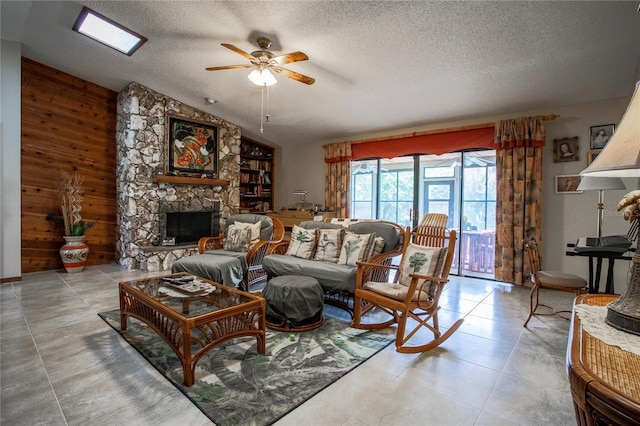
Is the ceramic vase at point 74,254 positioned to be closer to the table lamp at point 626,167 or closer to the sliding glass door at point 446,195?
the sliding glass door at point 446,195

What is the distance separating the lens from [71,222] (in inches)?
190

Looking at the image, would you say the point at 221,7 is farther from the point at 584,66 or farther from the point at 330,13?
the point at 584,66

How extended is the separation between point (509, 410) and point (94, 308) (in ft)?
12.4

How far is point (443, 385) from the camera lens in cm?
193

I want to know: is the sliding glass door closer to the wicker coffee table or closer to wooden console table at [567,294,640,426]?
the wicker coffee table

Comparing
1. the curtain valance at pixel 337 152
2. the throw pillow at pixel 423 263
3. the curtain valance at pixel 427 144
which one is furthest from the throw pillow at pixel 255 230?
the curtain valance at pixel 427 144

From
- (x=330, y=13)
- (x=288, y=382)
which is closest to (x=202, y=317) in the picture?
(x=288, y=382)

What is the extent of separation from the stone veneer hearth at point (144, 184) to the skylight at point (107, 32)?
1098mm

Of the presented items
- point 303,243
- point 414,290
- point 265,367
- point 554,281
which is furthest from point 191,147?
point 554,281

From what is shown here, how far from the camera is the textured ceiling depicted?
108 inches

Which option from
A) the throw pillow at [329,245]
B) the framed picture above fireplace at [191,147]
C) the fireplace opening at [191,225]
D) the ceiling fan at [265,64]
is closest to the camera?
the ceiling fan at [265,64]

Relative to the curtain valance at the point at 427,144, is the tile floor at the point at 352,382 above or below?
below

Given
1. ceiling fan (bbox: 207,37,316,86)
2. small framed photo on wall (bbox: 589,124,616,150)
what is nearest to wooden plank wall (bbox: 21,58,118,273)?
ceiling fan (bbox: 207,37,316,86)

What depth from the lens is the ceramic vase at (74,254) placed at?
4.71m
